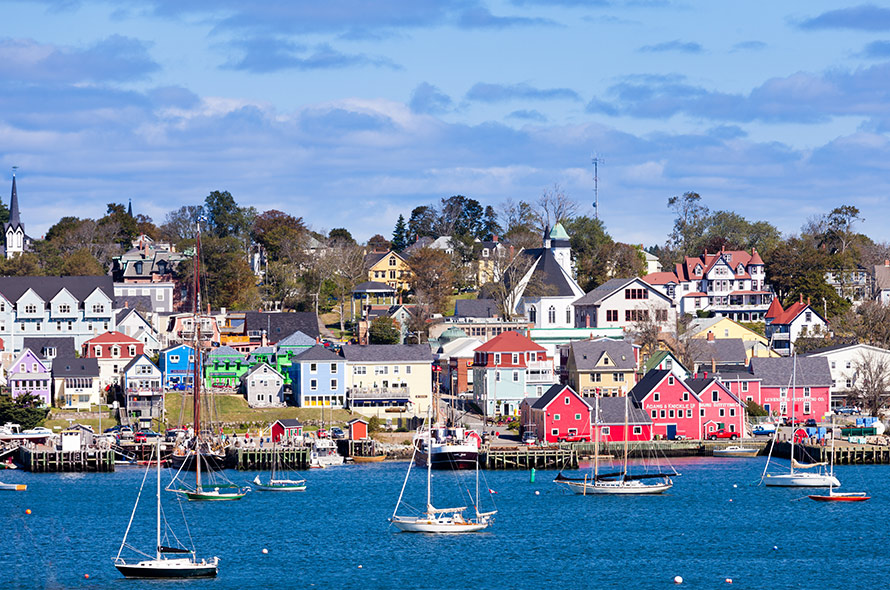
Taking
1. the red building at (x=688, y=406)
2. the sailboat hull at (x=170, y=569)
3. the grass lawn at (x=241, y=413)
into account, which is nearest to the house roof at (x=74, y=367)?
the grass lawn at (x=241, y=413)

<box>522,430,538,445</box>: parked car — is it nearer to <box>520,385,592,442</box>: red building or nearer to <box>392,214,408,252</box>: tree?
<box>520,385,592,442</box>: red building

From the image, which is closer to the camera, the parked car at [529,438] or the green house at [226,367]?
the parked car at [529,438]

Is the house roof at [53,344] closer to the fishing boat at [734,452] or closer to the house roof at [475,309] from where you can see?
the house roof at [475,309]

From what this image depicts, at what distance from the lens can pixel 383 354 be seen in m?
111

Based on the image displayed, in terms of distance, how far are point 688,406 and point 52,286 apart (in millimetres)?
53894

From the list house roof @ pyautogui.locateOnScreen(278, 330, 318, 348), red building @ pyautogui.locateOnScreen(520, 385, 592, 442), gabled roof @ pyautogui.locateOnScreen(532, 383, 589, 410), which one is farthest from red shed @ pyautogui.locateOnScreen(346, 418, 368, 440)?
house roof @ pyautogui.locateOnScreen(278, 330, 318, 348)

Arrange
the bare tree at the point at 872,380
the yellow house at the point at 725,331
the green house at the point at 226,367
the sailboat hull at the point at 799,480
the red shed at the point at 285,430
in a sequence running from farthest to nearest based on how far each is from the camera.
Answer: the yellow house at the point at 725,331
the green house at the point at 226,367
the bare tree at the point at 872,380
the red shed at the point at 285,430
the sailboat hull at the point at 799,480

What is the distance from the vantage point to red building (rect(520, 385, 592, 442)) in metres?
97.9

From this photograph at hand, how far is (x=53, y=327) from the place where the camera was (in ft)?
394

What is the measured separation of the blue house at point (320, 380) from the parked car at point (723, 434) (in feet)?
88.9

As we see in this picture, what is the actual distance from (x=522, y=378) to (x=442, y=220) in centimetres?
7997

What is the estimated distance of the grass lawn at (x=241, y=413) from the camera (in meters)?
103

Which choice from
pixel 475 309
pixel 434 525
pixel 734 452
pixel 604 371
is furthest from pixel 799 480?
pixel 475 309

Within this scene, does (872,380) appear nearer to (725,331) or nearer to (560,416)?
(725,331)
